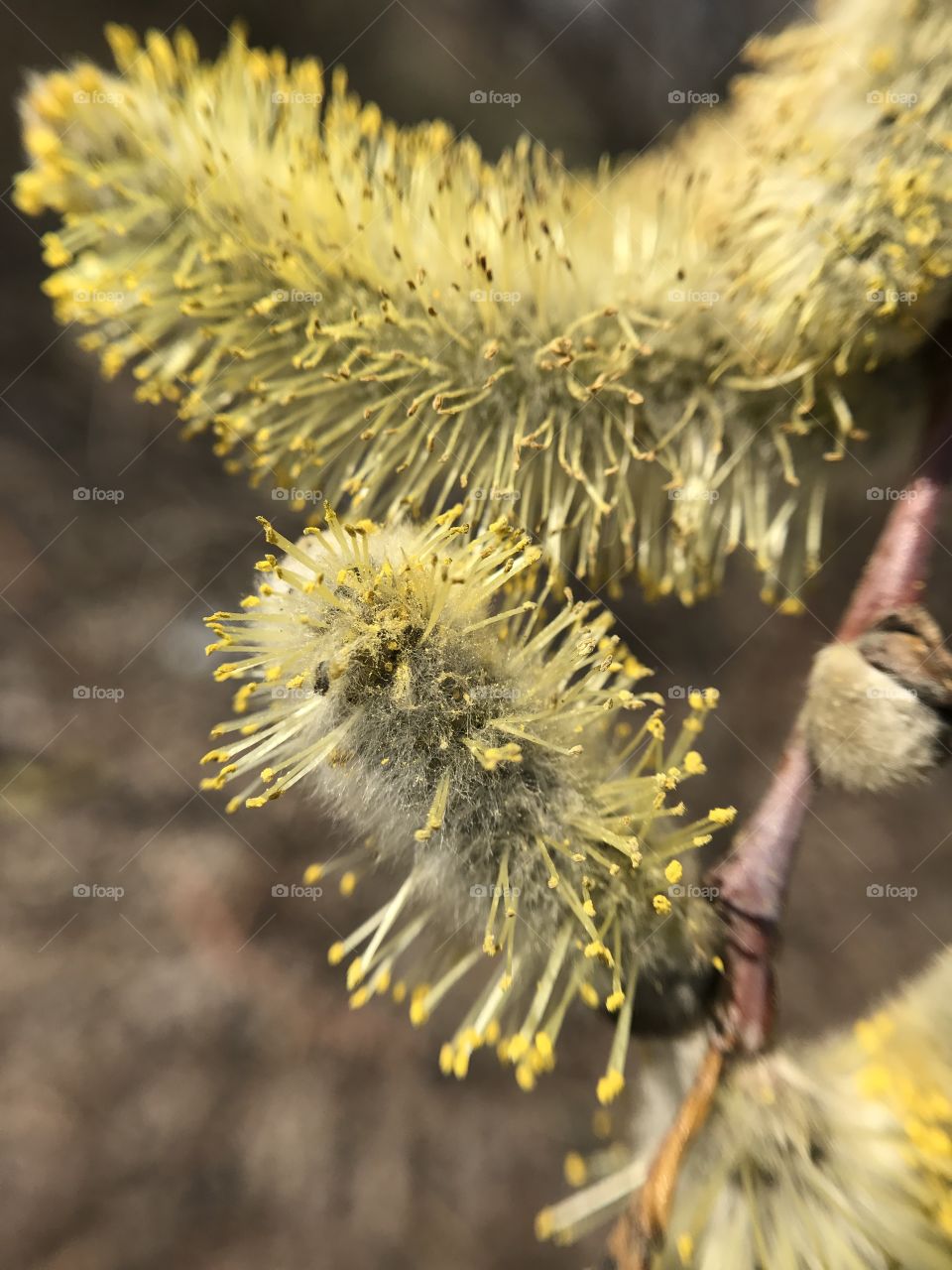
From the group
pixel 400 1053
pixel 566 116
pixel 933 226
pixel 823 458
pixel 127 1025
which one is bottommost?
pixel 127 1025

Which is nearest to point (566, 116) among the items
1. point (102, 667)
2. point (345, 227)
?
point (345, 227)

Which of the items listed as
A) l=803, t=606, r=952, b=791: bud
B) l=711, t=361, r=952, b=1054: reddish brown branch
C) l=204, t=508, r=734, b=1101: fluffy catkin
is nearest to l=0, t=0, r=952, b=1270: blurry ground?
l=711, t=361, r=952, b=1054: reddish brown branch

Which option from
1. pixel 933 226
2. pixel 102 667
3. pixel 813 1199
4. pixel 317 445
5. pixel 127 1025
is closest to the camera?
pixel 813 1199

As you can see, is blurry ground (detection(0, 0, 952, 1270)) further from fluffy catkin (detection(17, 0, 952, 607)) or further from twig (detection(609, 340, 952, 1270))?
fluffy catkin (detection(17, 0, 952, 607))

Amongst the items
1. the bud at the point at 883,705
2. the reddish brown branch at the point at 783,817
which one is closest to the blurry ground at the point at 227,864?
the reddish brown branch at the point at 783,817

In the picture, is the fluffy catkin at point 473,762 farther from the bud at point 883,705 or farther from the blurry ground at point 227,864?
the blurry ground at point 227,864

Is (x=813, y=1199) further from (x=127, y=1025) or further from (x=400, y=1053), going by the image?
(x=127, y=1025)

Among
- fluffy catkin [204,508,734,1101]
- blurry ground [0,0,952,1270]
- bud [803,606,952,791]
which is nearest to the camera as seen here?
fluffy catkin [204,508,734,1101]

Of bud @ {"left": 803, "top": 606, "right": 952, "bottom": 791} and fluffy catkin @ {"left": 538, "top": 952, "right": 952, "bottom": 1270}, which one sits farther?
bud @ {"left": 803, "top": 606, "right": 952, "bottom": 791}
